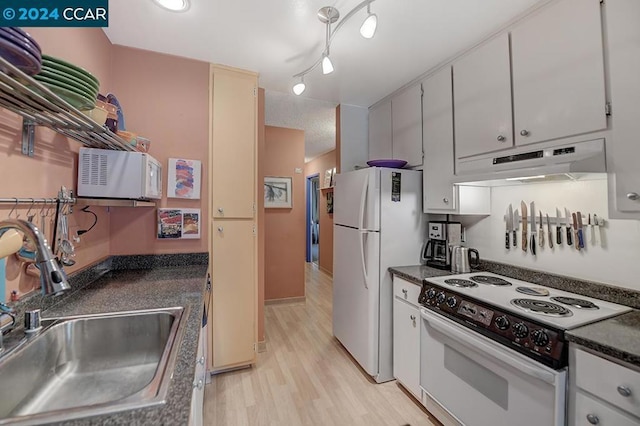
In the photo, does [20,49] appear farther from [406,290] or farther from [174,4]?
[406,290]

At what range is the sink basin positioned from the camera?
766 millimetres

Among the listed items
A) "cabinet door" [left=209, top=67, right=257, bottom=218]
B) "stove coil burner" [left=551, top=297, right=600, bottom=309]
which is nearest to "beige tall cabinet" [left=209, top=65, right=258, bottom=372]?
"cabinet door" [left=209, top=67, right=257, bottom=218]

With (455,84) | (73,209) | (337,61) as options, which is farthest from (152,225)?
(455,84)

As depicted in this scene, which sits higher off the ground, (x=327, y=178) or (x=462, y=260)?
(x=327, y=178)

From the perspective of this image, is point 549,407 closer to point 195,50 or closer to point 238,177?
point 238,177

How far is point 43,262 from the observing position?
0.78 m

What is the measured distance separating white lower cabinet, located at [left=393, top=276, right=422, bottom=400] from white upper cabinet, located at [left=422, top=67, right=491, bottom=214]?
2.24 feet

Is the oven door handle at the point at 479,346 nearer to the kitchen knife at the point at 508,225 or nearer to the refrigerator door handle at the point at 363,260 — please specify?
the refrigerator door handle at the point at 363,260

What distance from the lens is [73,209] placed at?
1.47 metres

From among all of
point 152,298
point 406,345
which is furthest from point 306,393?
point 152,298

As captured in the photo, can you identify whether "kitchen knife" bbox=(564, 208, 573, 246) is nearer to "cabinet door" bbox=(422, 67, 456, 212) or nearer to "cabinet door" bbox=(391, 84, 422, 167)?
"cabinet door" bbox=(422, 67, 456, 212)

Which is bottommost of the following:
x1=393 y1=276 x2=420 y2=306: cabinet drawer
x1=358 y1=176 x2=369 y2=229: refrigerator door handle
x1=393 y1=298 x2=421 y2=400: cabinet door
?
x1=393 y1=298 x2=421 y2=400: cabinet door

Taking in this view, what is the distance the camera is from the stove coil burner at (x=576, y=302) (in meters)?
1.33

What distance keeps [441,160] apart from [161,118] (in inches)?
85.9
